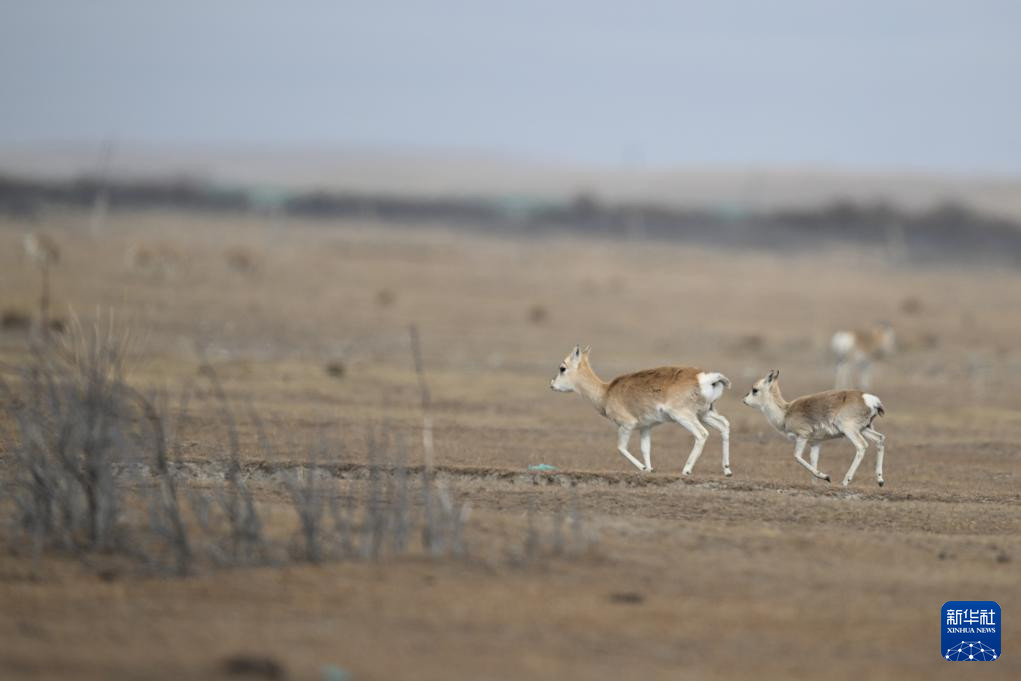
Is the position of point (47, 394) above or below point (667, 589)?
above

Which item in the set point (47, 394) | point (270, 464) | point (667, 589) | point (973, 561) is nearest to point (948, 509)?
point (973, 561)

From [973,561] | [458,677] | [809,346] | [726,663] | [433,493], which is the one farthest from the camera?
[809,346]

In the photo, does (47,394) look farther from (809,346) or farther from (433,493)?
(809,346)

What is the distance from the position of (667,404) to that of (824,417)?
6.47 ft

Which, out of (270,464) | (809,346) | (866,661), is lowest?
(866,661)

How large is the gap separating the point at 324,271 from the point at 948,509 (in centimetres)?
3505

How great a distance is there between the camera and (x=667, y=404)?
16.3 m

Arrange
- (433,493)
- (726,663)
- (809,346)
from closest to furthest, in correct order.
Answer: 1. (726,663)
2. (433,493)
3. (809,346)

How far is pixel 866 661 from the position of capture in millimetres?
9406

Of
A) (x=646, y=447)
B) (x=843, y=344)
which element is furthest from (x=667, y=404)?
(x=843, y=344)

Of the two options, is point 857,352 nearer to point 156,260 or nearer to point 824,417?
point 824,417

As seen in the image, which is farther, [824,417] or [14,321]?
[14,321]

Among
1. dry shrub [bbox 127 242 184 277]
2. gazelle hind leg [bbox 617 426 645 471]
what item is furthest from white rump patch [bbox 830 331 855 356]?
dry shrub [bbox 127 242 184 277]

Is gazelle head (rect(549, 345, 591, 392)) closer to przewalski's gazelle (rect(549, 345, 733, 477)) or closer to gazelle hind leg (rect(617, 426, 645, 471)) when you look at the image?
przewalski's gazelle (rect(549, 345, 733, 477))
